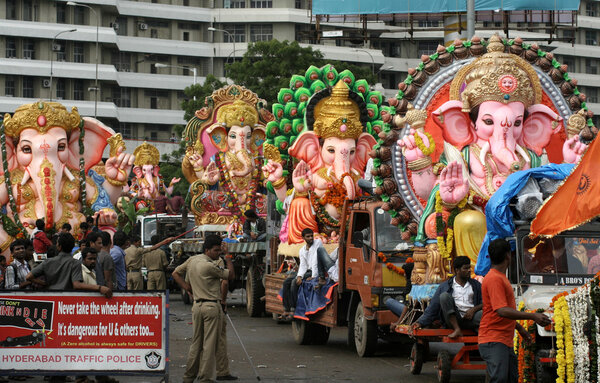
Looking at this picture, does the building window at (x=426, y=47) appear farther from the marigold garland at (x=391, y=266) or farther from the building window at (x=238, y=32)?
the marigold garland at (x=391, y=266)

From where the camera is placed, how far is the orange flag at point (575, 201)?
9.76 m

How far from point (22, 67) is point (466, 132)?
2082 inches

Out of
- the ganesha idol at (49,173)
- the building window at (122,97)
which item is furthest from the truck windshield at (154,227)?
the building window at (122,97)

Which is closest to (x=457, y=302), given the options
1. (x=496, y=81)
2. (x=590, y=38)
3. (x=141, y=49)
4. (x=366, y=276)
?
(x=366, y=276)

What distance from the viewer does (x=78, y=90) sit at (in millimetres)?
67000

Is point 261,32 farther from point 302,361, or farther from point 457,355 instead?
point 457,355

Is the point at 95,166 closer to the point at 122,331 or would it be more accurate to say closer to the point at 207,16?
the point at 122,331

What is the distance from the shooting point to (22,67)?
213 ft

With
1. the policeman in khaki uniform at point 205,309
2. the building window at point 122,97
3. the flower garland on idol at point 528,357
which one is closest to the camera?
the flower garland on idol at point 528,357

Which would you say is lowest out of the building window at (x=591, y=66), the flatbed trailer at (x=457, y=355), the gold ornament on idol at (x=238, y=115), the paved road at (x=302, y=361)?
the paved road at (x=302, y=361)

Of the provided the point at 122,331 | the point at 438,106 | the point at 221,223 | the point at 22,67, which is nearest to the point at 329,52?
the point at 22,67

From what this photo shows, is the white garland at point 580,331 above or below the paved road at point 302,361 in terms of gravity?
above

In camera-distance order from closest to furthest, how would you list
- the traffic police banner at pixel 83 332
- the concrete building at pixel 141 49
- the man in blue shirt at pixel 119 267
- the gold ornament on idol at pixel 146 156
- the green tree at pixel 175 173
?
the traffic police banner at pixel 83 332
the man in blue shirt at pixel 119 267
the gold ornament on idol at pixel 146 156
the green tree at pixel 175 173
the concrete building at pixel 141 49

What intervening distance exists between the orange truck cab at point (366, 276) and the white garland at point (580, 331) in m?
4.57
